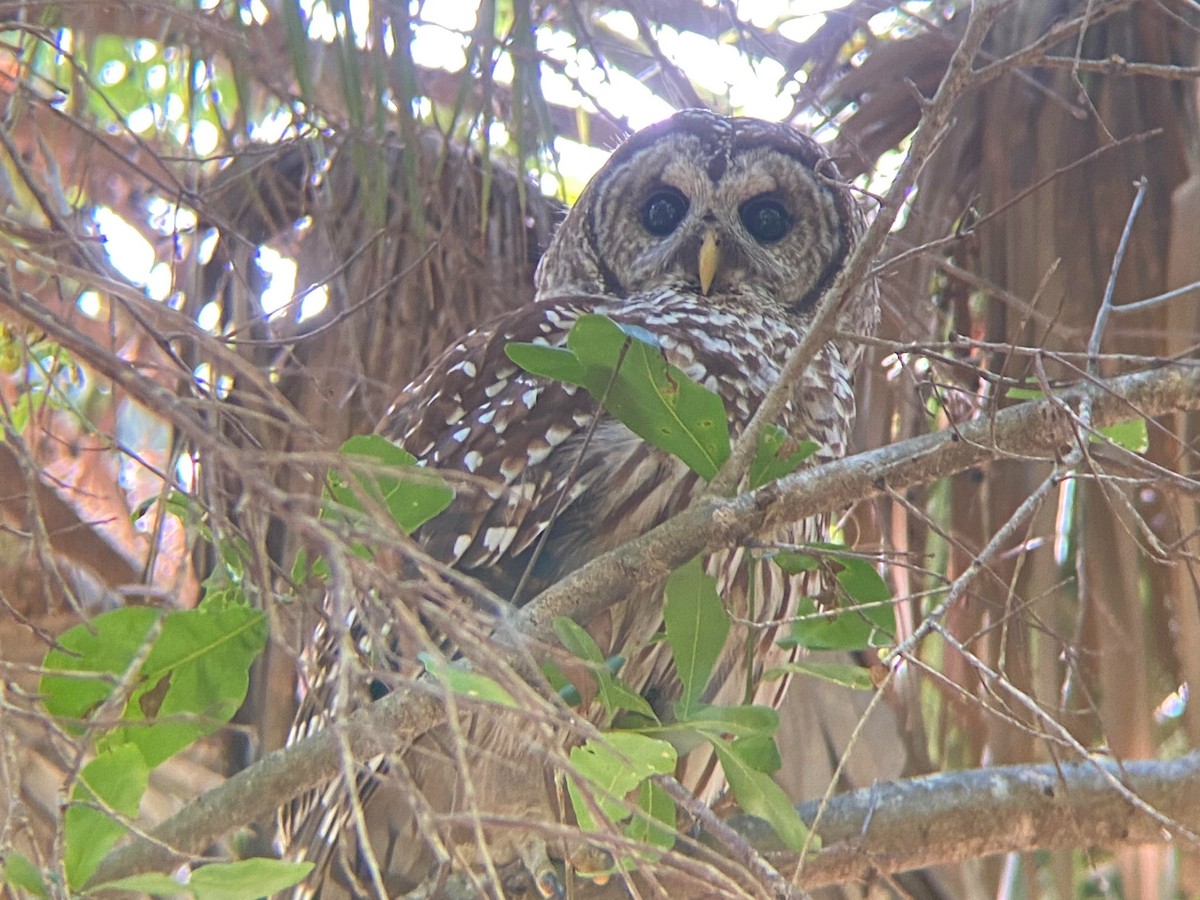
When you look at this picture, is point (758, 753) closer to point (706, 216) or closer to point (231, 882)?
point (231, 882)

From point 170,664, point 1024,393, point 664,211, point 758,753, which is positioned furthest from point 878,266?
point 664,211

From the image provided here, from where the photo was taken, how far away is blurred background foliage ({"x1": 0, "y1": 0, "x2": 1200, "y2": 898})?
7.63 feet

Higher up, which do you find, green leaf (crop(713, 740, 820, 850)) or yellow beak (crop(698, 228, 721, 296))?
yellow beak (crop(698, 228, 721, 296))

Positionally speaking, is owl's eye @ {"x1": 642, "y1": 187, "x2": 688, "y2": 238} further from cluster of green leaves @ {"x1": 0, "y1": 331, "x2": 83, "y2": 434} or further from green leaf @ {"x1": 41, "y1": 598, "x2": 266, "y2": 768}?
green leaf @ {"x1": 41, "y1": 598, "x2": 266, "y2": 768}

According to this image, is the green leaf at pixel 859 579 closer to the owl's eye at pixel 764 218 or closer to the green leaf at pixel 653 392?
the green leaf at pixel 653 392

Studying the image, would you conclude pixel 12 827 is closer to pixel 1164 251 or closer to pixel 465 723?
pixel 465 723

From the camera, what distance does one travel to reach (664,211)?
3.60 metres

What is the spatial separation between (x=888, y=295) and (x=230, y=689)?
83.5 inches

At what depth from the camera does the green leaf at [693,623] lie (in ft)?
5.98

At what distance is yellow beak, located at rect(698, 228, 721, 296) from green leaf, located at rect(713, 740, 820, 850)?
1.66 meters

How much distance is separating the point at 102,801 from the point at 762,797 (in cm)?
84

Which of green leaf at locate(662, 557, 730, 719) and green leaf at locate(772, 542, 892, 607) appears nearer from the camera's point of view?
green leaf at locate(662, 557, 730, 719)

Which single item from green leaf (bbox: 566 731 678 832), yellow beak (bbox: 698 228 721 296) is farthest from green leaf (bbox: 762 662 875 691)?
yellow beak (bbox: 698 228 721 296)

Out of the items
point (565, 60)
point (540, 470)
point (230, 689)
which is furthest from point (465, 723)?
point (565, 60)
